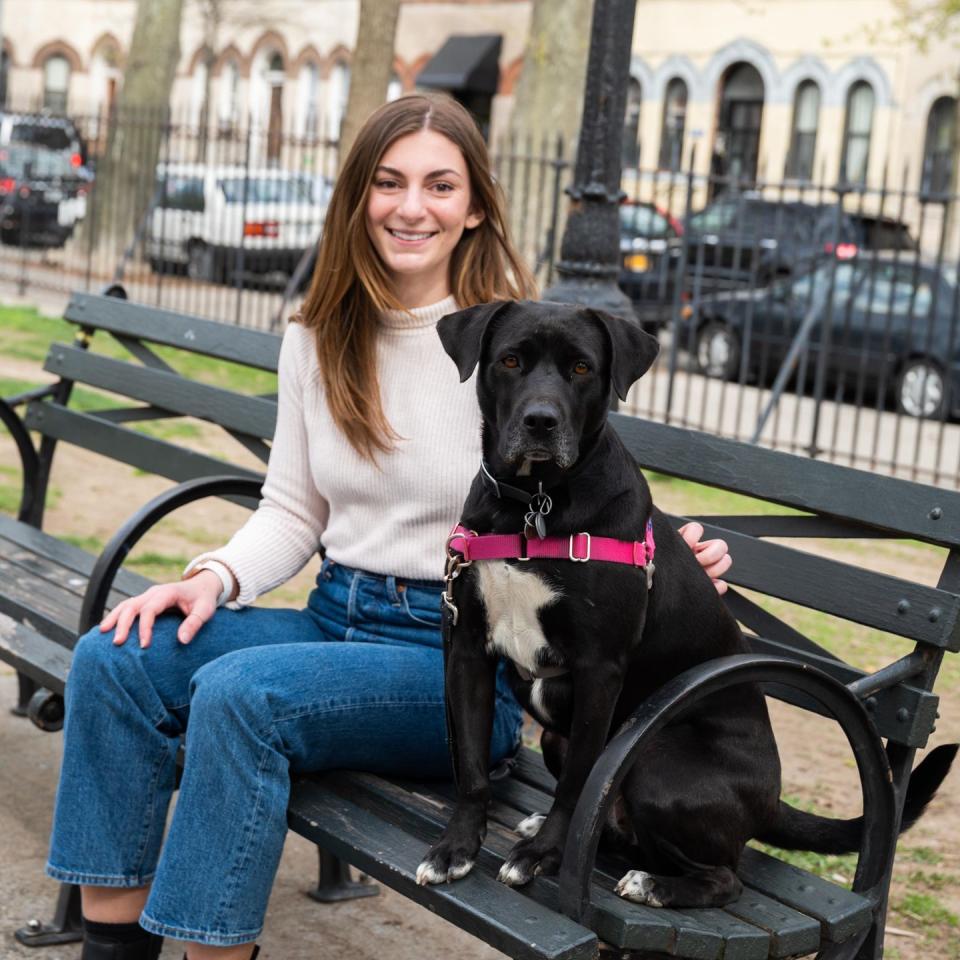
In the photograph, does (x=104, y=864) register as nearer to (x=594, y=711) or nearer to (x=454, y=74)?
(x=594, y=711)

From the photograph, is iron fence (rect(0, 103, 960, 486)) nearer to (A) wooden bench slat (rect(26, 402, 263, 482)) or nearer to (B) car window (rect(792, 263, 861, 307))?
(B) car window (rect(792, 263, 861, 307))

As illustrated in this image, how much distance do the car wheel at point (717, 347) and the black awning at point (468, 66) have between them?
2012 cm

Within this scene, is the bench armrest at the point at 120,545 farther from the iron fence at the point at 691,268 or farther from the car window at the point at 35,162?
the car window at the point at 35,162

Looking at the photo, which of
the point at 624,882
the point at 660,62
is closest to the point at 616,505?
the point at 624,882

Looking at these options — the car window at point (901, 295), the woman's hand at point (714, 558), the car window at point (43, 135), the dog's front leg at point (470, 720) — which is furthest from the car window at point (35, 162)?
the dog's front leg at point (470, 720)

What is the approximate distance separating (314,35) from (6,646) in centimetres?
3775

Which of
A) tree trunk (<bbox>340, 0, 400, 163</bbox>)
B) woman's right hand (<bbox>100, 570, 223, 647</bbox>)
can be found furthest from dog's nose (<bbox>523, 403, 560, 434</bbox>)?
tree trunk (<bbox>340, 0, 400, 163</bbox>)

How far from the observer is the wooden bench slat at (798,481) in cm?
288

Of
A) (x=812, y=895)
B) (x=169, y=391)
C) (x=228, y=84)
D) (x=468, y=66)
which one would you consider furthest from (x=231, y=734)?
(x=228, y=84)

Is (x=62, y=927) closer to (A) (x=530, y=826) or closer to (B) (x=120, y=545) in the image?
(B) (x=120, y=545)

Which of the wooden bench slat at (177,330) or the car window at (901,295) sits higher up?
the car window at (901,295)

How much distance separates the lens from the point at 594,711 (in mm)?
2537

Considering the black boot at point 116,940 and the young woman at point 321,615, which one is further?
the black boot at point 116,940

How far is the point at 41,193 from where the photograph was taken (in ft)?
72.0
